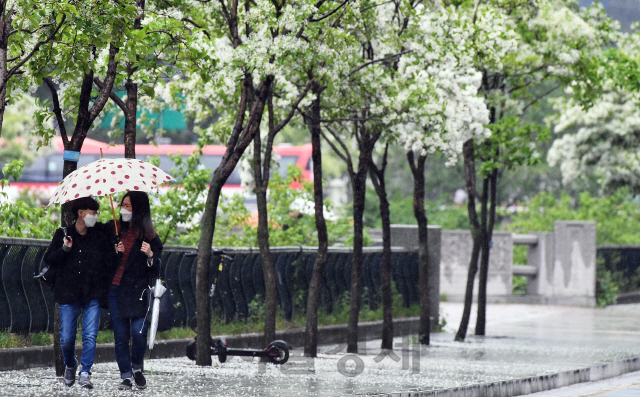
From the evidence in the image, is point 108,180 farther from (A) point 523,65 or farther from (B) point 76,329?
(A) point 523,65

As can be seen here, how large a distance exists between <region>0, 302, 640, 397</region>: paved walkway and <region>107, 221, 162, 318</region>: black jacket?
0.70 metres

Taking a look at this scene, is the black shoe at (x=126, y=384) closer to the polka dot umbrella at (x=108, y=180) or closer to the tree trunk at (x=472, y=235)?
the polka dot umbrella at (x=108, y=180)

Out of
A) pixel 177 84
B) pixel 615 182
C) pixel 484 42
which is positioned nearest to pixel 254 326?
pixel 177 84

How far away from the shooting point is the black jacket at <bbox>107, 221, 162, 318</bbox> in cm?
856

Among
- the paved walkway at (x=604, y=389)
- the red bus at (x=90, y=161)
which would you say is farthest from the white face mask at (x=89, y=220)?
the red bus at (x=90, y=161)

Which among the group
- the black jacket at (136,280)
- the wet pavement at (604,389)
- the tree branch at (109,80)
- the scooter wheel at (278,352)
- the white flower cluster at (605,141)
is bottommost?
the wet pavement at (604,389)

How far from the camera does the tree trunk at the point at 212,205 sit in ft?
35.9

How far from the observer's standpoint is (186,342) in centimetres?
1334

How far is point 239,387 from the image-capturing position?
30.4ft

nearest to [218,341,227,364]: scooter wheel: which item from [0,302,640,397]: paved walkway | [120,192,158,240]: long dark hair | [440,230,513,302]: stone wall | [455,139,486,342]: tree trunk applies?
[0,302,640,397]: paved walkway

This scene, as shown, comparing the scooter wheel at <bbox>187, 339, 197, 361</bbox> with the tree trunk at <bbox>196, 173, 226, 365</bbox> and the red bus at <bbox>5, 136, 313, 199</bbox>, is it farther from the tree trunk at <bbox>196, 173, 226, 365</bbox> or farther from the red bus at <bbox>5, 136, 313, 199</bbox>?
the red bus at <bbox>5, 136, 313, 199</bbox>

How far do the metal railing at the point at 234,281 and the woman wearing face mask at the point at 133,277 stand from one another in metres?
2.78

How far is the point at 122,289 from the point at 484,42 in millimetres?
7109

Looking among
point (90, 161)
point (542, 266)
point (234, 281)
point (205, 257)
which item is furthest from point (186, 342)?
point (90, 161)
